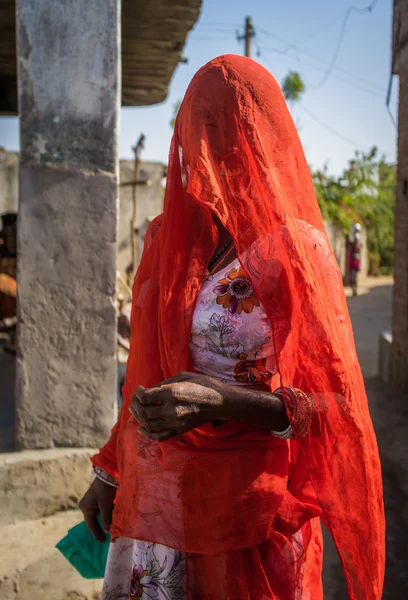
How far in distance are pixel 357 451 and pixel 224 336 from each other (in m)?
0.39

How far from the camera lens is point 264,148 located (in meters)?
1.34

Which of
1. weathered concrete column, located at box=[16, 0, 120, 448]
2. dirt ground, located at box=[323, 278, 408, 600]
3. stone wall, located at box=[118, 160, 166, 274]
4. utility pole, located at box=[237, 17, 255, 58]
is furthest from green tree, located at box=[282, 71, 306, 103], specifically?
weathered concrete column, located at box=[16, 0, 120, 448]

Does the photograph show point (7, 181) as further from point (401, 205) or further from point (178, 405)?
point (178, 405)

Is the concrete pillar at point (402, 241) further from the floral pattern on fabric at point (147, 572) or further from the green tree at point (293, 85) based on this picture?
the green tree at point (293, 85)

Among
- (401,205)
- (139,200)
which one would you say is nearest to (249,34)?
(139,200)

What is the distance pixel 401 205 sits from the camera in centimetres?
502

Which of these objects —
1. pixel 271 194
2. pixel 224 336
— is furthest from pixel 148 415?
pixel 271 194

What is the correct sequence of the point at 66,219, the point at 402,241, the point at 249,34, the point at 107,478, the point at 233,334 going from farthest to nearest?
the point at 249,34
the point at 402,241
the point at 66,219
the point at 107,478
the point at 233,334

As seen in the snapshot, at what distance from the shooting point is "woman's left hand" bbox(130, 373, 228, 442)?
1.11m

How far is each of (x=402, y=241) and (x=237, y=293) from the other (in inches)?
158

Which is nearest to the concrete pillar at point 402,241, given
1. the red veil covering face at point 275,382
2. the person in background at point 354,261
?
the red veil covering face at point 275,382

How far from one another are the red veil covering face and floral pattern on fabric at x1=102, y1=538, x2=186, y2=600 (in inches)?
1.7

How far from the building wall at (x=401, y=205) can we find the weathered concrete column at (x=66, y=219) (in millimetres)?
2975

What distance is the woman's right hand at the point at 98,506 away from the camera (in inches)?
62.2
